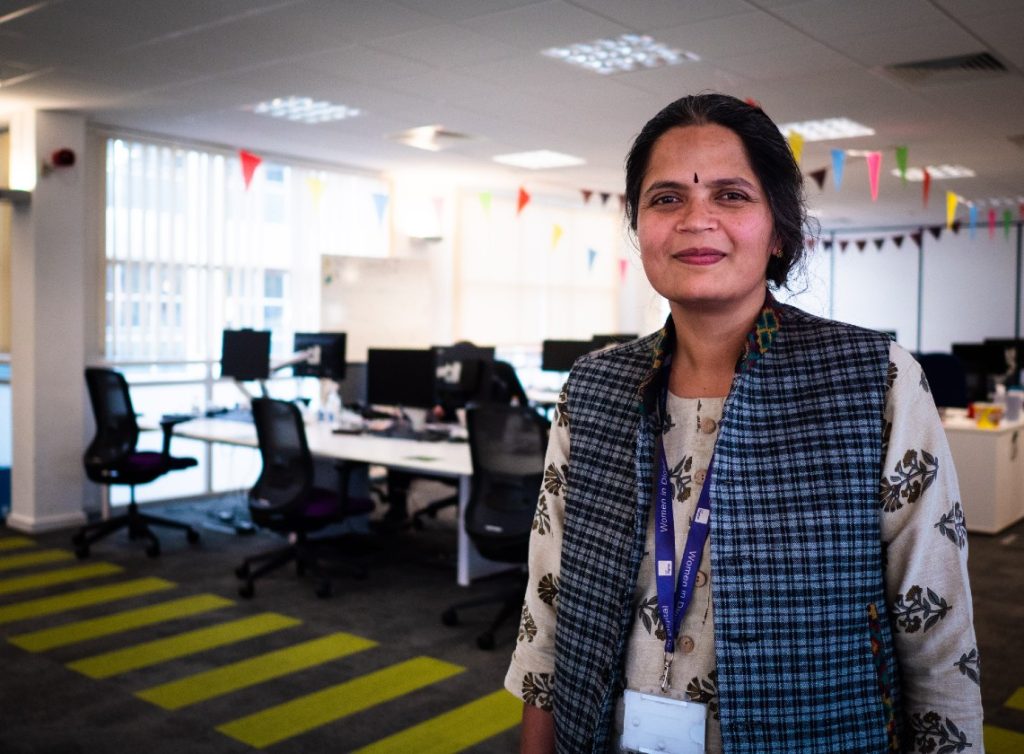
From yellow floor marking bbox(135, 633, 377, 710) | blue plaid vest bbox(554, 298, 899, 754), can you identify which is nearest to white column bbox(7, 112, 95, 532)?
yellow floor marking bbox(135, 633, 377, 710)

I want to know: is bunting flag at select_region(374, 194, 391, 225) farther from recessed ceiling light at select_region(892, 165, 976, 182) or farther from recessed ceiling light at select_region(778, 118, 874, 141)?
recessed ceiling light at select_region(892, 165, 976, 182)

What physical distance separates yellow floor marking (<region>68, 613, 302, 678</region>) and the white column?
2.85m

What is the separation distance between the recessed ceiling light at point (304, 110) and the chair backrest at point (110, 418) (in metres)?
2.03

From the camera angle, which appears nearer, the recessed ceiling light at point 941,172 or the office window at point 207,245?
the office window at point 207,245

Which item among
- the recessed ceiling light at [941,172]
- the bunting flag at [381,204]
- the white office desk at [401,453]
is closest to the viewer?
the white office desk at [401,453]

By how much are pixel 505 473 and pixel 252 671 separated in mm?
1375

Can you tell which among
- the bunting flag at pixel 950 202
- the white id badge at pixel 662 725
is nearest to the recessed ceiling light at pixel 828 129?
the bunting flag at pixel 950 202

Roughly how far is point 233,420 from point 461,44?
3041 millimetres

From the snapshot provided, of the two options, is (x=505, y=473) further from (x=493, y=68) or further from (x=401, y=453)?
(x=493, y=68)

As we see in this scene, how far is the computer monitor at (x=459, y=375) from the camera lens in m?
6.34

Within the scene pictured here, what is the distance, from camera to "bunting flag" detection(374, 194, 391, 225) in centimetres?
932

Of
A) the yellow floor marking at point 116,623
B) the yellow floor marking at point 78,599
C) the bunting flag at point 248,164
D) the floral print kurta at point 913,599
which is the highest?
the bunting flag at point 248,164

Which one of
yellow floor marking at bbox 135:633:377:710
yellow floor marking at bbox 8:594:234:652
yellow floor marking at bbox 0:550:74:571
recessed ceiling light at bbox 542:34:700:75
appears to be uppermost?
recessed ceiling light at bbox 542:34:700:75

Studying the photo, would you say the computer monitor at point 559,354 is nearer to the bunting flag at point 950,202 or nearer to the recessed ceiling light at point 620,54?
the recessed ceiling light at point 620,54
